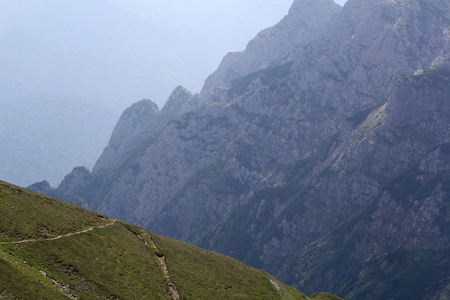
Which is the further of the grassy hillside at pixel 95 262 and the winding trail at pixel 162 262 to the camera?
the winding trail at pixel 162 262

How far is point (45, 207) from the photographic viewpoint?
397ft

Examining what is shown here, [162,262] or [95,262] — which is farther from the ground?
[95,262]

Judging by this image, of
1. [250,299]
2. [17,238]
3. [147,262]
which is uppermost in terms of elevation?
[17,238]

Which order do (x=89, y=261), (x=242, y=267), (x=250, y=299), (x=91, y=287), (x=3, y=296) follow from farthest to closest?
(x=242, y=267) < (x=250, y=299) < (x=89, y=261) < (x=91, y=287) < (x=3, y=296)

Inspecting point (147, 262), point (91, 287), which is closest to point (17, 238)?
point (91, 287)

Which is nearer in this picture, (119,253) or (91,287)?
(91,287)

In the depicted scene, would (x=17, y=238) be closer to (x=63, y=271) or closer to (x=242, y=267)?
(x=63, y=271)

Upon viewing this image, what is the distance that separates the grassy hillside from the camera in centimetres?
8906

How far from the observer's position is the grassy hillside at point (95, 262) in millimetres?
89062

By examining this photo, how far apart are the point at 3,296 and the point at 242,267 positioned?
8896cm

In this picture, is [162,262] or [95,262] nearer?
[95,262]

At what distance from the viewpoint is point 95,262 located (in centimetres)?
10444

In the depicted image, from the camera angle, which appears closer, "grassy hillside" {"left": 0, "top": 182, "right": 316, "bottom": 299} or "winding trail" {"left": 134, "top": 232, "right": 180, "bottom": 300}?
"grassy hillside" {"left": 0, "top": 182, "right": 316, "bottom": 299}

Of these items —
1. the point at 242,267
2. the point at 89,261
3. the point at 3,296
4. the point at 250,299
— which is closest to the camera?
the point at 3,296
